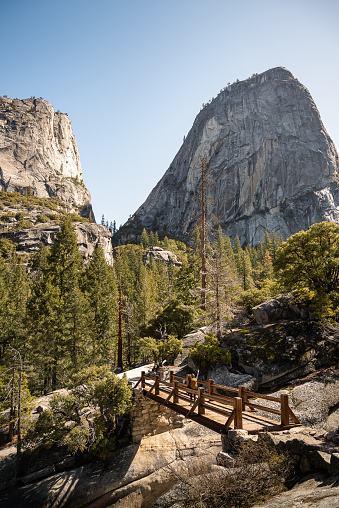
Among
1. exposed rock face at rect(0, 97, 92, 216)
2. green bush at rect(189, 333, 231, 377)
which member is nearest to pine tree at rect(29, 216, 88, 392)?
green bush at rect(189, 333, 231, 377)

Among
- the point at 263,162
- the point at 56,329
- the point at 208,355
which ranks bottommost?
the point at 208,355

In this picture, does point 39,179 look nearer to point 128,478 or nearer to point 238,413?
point 128,478

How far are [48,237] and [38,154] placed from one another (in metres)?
62.7

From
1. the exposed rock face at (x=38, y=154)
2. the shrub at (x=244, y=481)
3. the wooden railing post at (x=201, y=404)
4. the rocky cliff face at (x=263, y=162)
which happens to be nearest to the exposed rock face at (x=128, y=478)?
the wooden railing post at (x=201, y=404)

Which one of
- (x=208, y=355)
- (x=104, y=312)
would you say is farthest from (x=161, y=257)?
(x=208, y=355)

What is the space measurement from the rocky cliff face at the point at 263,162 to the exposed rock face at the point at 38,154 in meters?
33.6

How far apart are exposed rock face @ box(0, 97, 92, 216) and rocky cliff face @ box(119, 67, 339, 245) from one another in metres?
33.6

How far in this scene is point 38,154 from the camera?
11212 centimetres

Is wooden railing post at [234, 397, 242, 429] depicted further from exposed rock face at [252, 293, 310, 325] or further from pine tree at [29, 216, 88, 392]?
pine tree at [29, 216, 88, 392]

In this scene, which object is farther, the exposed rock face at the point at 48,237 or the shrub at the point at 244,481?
the exposed rock face at the point at 48,237

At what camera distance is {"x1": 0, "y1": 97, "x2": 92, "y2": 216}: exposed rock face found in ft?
339

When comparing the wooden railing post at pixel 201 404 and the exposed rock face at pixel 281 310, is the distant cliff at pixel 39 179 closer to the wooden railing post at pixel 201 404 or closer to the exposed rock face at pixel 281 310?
the exposed rock face at pixel 281 310

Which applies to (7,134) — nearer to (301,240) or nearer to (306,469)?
(301,240)

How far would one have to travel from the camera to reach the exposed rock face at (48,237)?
2611 inches
